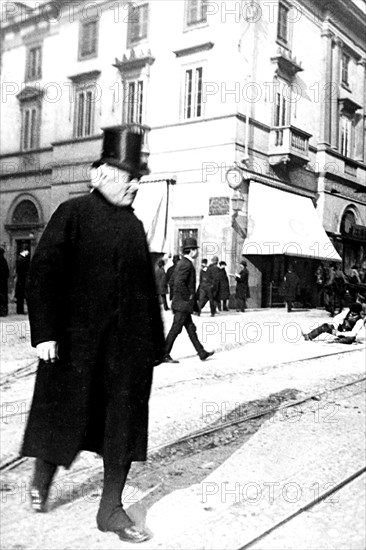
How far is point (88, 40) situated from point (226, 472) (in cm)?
236

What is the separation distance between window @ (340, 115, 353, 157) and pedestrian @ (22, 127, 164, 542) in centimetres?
1593

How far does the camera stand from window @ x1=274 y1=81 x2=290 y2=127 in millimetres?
12706

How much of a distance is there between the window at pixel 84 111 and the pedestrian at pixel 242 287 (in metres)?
10.5

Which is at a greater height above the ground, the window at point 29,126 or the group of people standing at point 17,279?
the window at point 29,126

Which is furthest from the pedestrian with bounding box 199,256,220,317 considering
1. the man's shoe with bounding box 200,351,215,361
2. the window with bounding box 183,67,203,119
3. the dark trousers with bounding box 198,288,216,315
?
the window with bounding box 183,67,203,119

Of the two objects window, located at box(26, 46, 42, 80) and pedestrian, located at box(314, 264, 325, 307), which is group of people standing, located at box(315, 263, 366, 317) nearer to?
pedestrian, located at box(314, 264, 325, 307)

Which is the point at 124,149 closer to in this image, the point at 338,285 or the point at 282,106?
the point at 338,285

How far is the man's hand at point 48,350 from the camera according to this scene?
87 centimetres

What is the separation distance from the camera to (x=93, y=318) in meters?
0.83

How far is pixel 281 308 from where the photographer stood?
14.0m

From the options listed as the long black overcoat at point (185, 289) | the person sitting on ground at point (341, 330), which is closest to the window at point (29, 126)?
the long black overcoat at point (185, 289)

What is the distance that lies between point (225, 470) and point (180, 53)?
2.06 metres

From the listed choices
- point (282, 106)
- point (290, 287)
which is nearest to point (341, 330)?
point (290, 287)

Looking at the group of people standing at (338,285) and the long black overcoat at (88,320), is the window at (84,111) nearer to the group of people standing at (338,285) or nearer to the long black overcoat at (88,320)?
the long black overcoat at (88,320)
